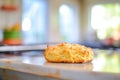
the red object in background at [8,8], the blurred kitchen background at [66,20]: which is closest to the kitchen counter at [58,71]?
the red object in background at [8,8]

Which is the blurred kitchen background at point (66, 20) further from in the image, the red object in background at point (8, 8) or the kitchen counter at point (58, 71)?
the kitchen counter at point (58, 71)

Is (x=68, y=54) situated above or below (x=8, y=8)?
below

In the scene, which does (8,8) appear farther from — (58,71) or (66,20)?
(58,71)

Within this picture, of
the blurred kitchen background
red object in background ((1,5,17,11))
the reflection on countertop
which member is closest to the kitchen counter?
the reflection on countertop

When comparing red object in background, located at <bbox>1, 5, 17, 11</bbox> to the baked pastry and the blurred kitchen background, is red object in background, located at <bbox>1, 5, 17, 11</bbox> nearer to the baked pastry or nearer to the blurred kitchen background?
the blurred kitchen background

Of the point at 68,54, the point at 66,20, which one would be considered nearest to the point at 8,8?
the point at 66,20

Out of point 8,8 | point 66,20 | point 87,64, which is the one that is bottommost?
point 87,64
